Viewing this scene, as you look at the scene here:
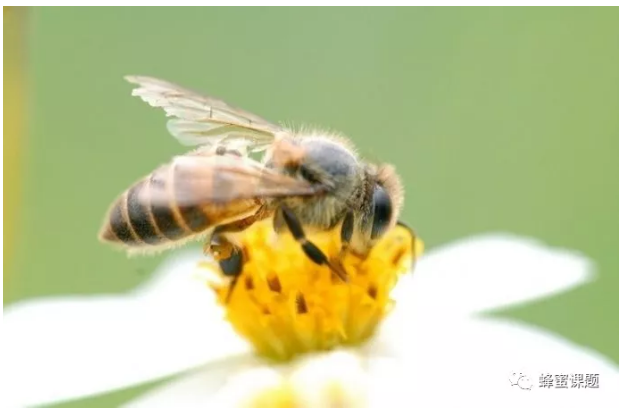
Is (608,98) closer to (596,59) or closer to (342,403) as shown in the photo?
(596,59)

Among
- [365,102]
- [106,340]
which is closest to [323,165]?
[106,340]

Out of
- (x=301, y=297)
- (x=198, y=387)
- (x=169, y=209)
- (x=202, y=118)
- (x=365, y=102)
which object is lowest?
(x=198, y=387)

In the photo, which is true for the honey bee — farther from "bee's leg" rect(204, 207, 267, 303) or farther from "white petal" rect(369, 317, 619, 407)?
"white petal" rect(369, 317, 619, 407)

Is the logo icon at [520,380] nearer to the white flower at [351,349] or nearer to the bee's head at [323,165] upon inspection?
the white flower at [351,349]

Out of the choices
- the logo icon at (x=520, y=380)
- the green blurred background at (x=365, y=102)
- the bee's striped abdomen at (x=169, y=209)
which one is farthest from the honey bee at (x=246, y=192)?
the green blurred background at (x=365, y=102)

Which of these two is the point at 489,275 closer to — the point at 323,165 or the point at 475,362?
the point at 475,362

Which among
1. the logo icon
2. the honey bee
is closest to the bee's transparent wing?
the honey bee
